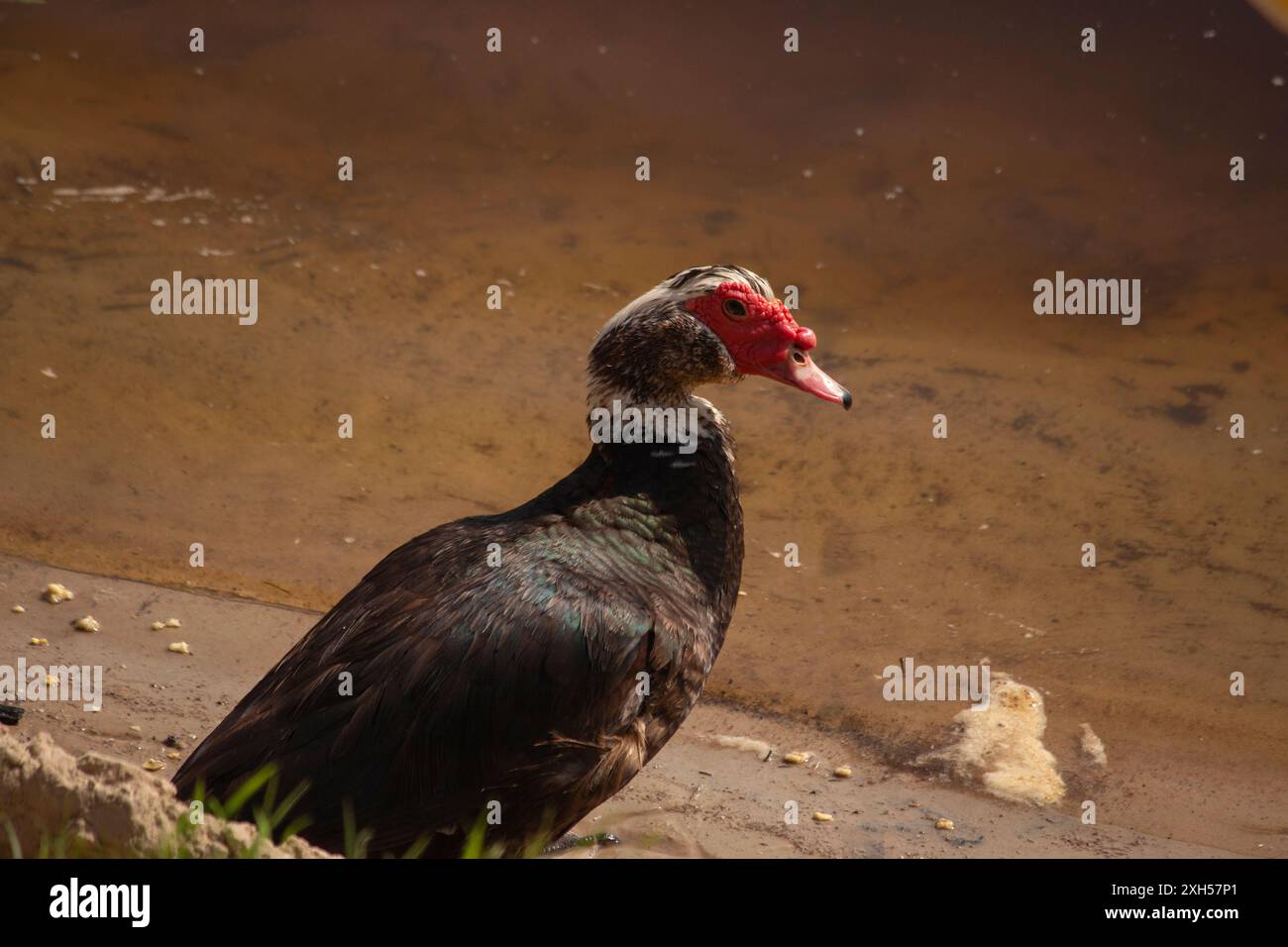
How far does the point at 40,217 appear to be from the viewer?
9727mm

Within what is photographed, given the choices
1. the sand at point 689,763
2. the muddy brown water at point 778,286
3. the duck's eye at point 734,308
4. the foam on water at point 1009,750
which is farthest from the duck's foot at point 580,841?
the duck's eye at point 734,308

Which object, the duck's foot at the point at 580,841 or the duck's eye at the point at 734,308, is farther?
the duck's eye at the point at 734,308

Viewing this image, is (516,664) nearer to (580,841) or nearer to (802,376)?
(580,841)

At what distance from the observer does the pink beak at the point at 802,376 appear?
4.94m

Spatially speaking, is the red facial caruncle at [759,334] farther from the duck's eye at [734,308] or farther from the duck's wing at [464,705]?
the duck's wing at [464,705]

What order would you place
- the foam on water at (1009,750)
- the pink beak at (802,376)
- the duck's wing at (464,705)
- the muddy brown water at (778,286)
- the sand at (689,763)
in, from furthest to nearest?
the muddy brown water at (778,286)
the foam on water at (1009,750)
the sand at (689,763)
the pink beak at (802,376)
the duck's wing at (464,705)

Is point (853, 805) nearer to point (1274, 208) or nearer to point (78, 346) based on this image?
→ point (78, 346)

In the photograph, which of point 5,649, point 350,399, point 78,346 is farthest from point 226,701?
point 78,346

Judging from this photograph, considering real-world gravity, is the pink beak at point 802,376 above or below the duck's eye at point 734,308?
below

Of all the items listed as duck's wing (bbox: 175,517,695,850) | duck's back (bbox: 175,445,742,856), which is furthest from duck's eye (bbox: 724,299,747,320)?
duck's wing (bbox: 175,517,695,850)

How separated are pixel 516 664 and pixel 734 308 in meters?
1.43

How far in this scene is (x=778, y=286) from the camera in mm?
9930

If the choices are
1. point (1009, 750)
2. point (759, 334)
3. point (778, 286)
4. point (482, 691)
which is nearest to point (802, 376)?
point (759, 334)

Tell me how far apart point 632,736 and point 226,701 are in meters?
2.13
